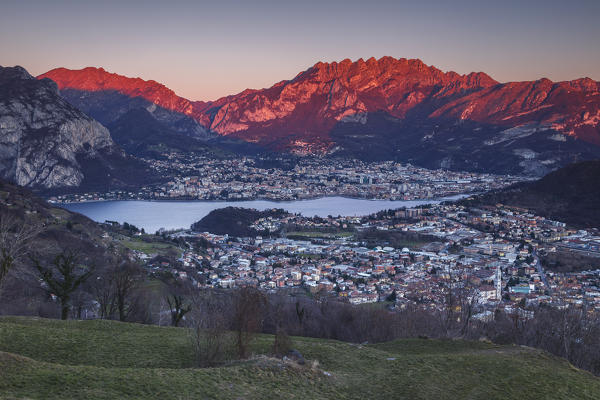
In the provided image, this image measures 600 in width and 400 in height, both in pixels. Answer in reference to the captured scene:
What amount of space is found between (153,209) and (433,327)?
266ft

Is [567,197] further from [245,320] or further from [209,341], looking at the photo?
[209,341]

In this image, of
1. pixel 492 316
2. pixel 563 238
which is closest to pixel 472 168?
pixel 563 238

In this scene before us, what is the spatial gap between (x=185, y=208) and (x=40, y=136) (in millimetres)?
37758

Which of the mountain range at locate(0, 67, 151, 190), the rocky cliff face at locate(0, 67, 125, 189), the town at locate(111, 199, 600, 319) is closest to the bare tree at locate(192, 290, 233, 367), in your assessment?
the town at locate(111, 199, 600, 319)

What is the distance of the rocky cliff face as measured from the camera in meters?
97.5

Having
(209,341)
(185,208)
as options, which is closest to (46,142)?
Answer: (185,208)

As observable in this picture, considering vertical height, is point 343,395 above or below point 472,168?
below

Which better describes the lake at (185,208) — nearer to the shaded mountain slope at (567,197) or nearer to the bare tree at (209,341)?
the shaded mountain slope at (567,197)

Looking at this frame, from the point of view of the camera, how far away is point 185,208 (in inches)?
3755

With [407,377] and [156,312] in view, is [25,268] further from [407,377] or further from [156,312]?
[407,377]

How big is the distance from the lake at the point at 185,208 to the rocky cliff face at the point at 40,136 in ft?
42.3

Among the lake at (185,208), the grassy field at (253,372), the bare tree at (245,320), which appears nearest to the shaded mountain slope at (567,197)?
the lake at (185,208)

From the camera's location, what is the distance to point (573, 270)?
138 feet

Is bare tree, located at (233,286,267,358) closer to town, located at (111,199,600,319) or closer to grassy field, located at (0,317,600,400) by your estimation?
grassy field, located at (0,317,600,400)
